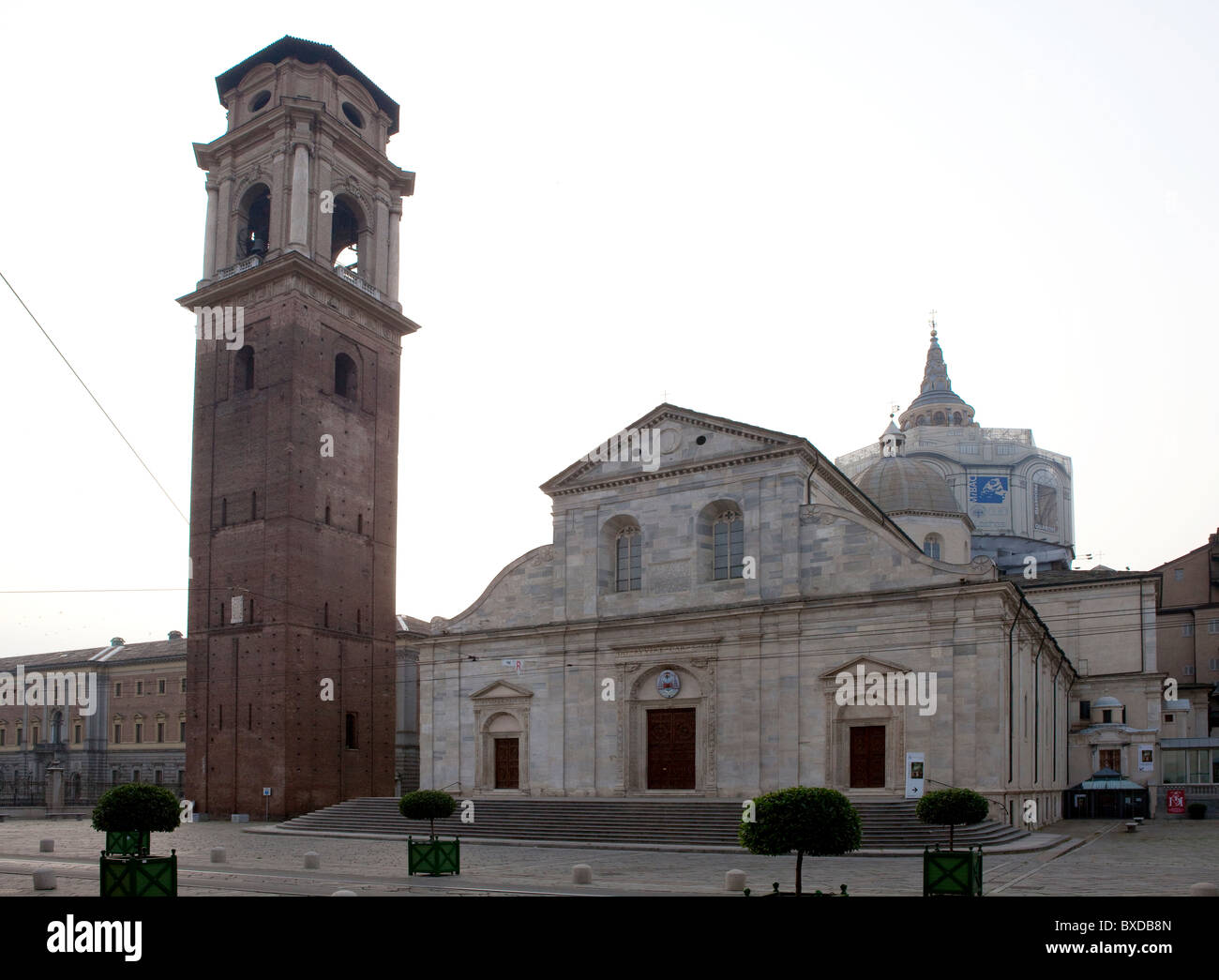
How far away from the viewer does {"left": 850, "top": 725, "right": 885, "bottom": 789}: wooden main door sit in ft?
113

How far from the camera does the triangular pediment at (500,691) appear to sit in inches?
1628

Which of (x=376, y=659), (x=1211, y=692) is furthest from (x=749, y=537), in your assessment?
(x=1211, y=692)

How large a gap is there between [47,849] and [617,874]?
631 inches

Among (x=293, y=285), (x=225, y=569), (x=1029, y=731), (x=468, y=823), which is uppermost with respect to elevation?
(x=293, y=285)

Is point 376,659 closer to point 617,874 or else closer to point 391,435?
point 391,435

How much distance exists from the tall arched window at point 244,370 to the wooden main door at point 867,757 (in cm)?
2930

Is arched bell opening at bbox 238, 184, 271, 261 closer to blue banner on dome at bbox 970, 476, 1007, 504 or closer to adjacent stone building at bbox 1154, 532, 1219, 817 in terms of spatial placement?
adjacent stone building at bbox 1154, 532, 1219, 817

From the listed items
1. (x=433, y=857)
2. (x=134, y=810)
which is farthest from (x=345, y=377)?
(x=433, y=857)

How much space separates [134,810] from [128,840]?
74.5 inches

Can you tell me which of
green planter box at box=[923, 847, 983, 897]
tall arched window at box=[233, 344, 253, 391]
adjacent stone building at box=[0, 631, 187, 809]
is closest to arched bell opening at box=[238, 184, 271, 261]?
tall arched window at box=[233, 344, 253, 391]

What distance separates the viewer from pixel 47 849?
96.2 feet

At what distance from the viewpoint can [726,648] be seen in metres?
37.6

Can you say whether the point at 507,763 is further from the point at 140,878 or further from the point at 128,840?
the point at 140,878

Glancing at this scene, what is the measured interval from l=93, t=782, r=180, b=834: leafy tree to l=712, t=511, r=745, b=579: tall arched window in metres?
21.0
